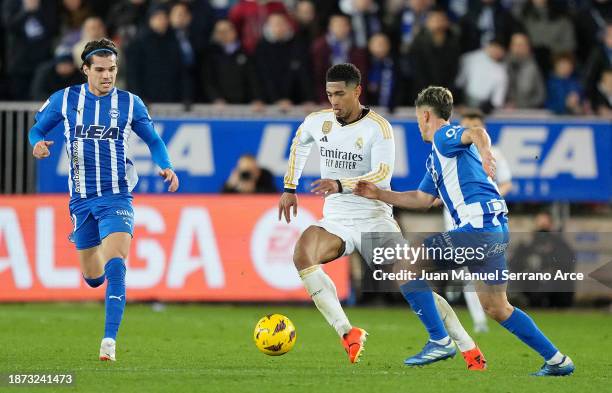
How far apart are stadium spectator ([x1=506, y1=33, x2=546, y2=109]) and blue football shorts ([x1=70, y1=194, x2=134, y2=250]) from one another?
967 centimetres

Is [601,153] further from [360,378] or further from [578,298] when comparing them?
[360,378]

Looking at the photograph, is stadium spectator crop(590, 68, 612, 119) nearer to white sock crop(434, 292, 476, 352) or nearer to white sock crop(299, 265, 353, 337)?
white sock crop(434, 292, 476, 352)

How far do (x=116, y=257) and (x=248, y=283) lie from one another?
24.8ft

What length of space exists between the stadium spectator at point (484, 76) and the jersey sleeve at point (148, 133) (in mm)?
8930

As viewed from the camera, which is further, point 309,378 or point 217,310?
point 217,310

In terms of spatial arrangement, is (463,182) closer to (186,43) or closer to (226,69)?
(226,69)

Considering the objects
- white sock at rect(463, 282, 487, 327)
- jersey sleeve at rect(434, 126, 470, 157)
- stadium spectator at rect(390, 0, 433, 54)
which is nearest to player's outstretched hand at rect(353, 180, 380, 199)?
jersey sleeve at rect(434, 126, 470, 157)

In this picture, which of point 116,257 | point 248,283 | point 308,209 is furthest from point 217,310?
point 116,257

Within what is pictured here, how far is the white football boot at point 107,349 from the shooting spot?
427 inches

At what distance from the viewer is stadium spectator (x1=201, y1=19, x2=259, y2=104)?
19.2m

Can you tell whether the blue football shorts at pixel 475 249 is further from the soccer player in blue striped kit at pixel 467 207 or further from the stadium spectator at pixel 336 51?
the stadium spectator at pixel 336 51

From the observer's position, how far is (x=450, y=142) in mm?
10203

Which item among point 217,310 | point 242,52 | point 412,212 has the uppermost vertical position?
point 242,52

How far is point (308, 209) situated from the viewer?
61.2ft
